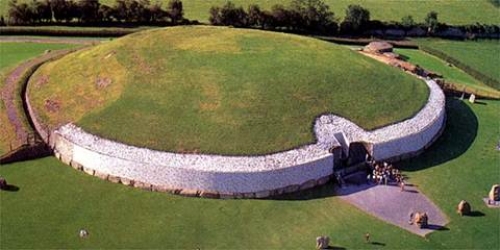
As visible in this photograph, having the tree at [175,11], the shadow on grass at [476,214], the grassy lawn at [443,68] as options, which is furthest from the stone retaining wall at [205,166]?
the tree at [175,11]

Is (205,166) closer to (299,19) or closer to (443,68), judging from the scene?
(443,68)

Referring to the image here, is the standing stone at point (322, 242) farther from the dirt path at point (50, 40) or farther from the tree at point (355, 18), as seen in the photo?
the tree at point (355, 18)

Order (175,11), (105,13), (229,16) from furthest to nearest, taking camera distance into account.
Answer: (175,11)
(229,16)
(105,13)

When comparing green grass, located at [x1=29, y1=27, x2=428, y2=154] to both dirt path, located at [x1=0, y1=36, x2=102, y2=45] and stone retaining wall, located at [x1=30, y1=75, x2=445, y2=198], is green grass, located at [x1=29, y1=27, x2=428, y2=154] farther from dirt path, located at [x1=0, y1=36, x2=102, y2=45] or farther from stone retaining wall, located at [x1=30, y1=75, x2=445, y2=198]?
dirt path, located at [x1=0, y1=36, x2=102, y2=45]

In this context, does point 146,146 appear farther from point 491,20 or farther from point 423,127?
point 491,20

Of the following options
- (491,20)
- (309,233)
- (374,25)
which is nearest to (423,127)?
(309,233)

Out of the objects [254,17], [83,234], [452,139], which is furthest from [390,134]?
[254,17]
